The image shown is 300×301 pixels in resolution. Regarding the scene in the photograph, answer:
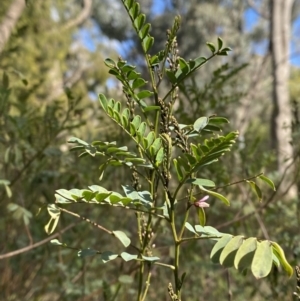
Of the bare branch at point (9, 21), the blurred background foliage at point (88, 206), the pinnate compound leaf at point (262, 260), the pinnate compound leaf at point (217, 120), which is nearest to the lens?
the pinnate compound leaf at point (262, 260)

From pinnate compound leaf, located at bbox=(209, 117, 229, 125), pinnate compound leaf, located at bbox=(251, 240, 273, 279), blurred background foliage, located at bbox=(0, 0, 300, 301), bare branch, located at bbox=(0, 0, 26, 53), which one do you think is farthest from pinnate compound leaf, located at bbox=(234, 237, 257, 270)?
bare branch, located at bbox=(0, 0, 26, 53)

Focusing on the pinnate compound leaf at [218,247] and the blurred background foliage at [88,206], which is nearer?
the pinnate compound leaf at [218,247]

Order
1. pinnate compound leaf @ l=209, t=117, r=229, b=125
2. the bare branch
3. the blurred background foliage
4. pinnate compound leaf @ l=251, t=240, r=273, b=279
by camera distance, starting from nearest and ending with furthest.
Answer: pinnate compound leaf @ l=251, t=240, r=273, b=279, pinnate compound leaf @ l=209, t=117, r=229, b=125, the blurred background foliage, the bare branch

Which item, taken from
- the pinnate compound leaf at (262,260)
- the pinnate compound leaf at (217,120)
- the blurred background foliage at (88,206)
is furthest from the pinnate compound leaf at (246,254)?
the blurred background foliage at (88,206)

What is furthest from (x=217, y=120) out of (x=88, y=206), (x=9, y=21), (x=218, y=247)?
(x=9, y=21)

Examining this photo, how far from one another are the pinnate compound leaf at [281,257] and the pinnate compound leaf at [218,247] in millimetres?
53

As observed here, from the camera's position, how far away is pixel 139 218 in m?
0.63

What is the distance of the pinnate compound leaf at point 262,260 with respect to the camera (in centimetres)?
46

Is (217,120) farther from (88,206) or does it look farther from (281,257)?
(88,206)

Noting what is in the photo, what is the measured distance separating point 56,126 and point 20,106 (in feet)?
0.75

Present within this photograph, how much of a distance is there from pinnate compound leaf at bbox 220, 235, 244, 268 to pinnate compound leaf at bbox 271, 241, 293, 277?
0.04m

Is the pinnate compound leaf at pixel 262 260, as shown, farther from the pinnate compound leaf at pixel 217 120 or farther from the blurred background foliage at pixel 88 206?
the blurred background foliage at pixel 88 206

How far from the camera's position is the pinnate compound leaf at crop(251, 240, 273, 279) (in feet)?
1.50

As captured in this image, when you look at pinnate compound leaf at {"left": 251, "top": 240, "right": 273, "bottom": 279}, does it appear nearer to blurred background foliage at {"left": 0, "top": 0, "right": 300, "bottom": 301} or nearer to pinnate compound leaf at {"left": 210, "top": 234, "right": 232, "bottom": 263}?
pinnate compound leaf at {"left": 210, "top": 234, "right": 232, "bottom": 263}
